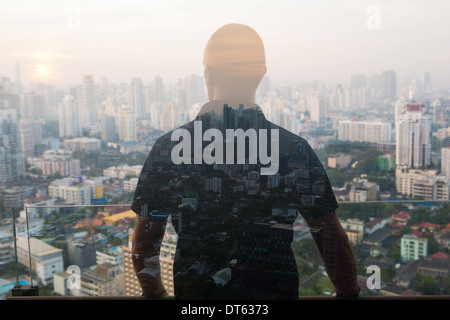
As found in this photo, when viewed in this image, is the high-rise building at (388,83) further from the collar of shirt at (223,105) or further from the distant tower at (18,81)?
the distant tower at (18,81)

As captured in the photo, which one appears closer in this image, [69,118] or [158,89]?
[158,89]

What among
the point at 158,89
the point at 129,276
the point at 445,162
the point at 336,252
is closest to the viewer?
the point at 336,252

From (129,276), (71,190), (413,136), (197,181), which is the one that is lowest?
(129,276)

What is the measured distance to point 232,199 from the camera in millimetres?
1303

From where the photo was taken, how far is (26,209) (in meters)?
1.43

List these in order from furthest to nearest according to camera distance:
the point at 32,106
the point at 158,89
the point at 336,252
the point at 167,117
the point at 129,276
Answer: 1. the point at 32,106
2. the point at 158,89
3. the point at 167,117
4. the point at 129,276
5. the point at 336,252

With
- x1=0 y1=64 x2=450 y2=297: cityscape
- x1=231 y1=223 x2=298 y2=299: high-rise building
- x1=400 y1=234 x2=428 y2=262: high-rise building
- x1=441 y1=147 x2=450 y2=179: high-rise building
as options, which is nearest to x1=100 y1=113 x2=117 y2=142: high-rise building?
x1=0 y1=64 x2=450 y2=297: cityscape

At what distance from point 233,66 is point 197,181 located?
1.41 feet

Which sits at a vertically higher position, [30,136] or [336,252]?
[30,136]

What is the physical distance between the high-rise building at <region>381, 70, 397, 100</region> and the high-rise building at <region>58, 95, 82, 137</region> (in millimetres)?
1578

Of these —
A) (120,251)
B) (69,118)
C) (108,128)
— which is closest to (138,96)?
(108,128)

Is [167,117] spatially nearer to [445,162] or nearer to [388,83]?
[388,83]

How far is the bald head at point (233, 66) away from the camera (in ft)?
A: 4.08

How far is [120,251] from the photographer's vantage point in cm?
136
